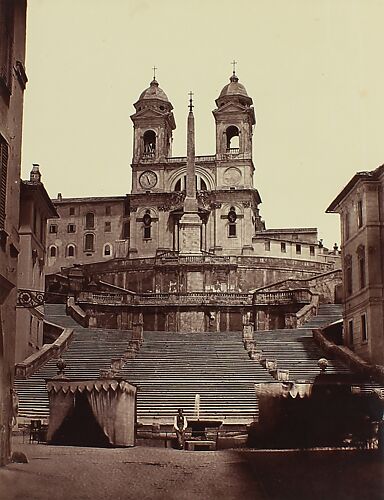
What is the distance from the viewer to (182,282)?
901 inches

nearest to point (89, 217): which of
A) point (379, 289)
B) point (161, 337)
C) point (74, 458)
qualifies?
point (161, 337)

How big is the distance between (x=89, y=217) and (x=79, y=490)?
25.7m

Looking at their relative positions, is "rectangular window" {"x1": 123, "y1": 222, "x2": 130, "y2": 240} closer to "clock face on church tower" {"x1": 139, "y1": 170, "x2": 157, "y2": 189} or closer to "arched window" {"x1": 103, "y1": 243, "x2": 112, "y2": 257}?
"arched window" {"x1": 103, "y1": 243, "x2": 112, "y2": 257}

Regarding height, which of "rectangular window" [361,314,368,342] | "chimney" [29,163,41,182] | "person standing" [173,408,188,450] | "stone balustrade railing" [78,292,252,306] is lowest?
"person standing" [173,408,188,450]

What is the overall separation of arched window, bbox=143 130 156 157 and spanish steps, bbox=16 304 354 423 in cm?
2004

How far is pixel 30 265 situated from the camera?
7176 mm

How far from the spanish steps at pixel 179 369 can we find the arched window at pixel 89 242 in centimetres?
1945

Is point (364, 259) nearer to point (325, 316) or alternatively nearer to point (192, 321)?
point (325, 316)

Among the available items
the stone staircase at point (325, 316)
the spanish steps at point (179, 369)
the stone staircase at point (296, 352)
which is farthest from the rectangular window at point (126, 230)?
the spanish steps at point (179, 369)

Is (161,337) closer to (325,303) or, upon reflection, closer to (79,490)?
(79,490)

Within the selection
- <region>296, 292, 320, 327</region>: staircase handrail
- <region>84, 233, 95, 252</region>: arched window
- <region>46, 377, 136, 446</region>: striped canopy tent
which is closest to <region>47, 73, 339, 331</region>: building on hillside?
<region>84, 233, 95, 252</region>: arched window

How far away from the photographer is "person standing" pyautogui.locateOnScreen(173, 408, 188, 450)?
21.6 ft

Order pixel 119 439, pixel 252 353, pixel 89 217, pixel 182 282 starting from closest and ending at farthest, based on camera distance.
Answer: pixel 119 439
pixel 252 353
pixel 182 282
pixel 89 217

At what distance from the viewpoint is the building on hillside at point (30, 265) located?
677cm
